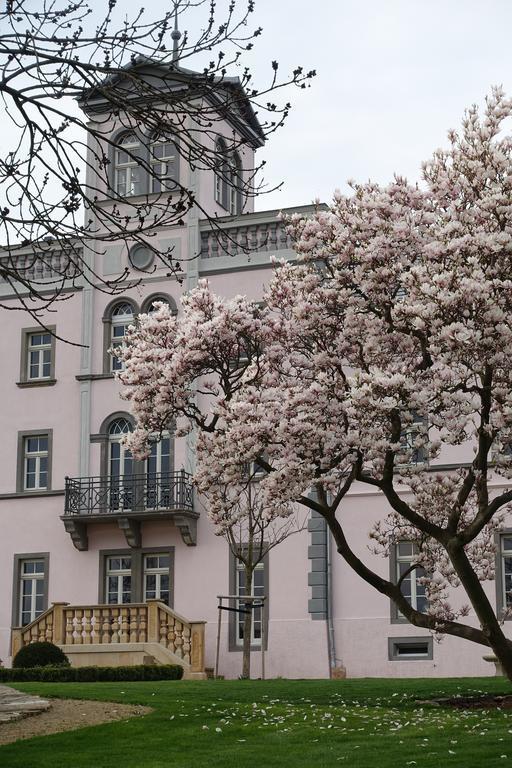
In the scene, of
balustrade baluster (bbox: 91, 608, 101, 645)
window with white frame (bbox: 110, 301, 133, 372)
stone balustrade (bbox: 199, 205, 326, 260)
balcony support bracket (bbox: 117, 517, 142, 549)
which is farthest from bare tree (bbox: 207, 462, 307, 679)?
stone balustrade (bbox: 199, 205, 326, 260)

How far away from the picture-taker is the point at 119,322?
1291 inches

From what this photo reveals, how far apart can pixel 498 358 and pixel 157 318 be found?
5464mm

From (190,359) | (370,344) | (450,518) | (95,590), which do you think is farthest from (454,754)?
(95,590)

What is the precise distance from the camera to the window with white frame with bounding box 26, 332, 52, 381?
109 feet

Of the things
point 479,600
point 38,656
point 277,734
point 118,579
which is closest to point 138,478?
point 118,579

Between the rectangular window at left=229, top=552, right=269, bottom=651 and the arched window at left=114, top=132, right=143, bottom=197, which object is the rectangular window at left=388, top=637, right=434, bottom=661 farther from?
the arched window at left=114, top=132, right=143, bottom=197

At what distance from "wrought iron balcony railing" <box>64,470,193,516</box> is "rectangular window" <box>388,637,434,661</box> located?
231 inches

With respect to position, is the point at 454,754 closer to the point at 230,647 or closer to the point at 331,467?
the point at 331,467

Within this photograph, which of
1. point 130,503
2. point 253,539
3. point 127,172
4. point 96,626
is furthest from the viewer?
point 127,172

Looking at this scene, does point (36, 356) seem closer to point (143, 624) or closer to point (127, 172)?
point (127, 172)

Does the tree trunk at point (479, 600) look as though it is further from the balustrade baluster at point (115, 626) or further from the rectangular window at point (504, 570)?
the balustrade baluster at point (115, 626)

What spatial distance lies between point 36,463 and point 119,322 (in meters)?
4.30

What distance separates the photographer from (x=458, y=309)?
1394 centimetres

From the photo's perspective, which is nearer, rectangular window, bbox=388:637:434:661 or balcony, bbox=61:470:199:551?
rectangular window, bbox=388:637:434:661
